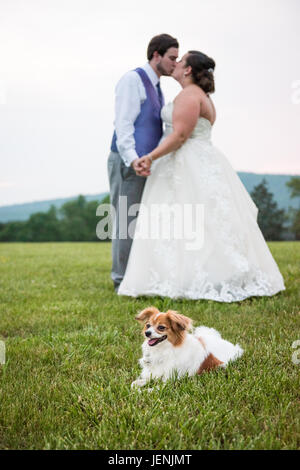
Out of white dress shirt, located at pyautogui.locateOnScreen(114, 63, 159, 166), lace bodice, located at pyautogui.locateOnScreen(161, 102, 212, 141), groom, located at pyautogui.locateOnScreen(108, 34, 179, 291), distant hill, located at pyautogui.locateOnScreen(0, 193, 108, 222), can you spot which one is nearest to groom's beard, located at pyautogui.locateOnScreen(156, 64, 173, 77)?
groom, located at pyautogui.locateOnScreen(108, 34, 179, 291)

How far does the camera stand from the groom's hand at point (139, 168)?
4.88 m

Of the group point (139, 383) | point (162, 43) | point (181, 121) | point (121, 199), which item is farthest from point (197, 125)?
point (139, 383)

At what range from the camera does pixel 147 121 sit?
520 centimetres

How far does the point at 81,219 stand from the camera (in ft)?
131

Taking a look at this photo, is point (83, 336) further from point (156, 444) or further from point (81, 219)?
point (81, 219)

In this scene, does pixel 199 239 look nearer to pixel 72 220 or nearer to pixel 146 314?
pixel 146 314

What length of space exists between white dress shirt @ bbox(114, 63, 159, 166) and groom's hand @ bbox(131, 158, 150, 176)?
0.25 ft

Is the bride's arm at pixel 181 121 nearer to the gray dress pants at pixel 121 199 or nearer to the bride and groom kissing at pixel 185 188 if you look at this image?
the bride and groom kissing at pixel 185 188

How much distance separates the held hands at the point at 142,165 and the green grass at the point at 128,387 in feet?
5.16

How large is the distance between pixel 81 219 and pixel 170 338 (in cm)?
3801

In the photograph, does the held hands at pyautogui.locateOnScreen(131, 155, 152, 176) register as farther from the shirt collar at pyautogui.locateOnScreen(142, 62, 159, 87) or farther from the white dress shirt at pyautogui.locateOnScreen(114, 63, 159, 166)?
the shirt collar at pyautogui.locateOnScreen(142, 62, 159, 87)

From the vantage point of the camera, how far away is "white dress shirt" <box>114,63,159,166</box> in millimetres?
4992

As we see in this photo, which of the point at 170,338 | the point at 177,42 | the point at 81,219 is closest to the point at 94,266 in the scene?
the point at 177,42

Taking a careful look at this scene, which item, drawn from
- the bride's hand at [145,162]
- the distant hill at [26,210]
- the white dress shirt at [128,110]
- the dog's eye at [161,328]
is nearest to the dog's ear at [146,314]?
the dog's eye at [161,328]
